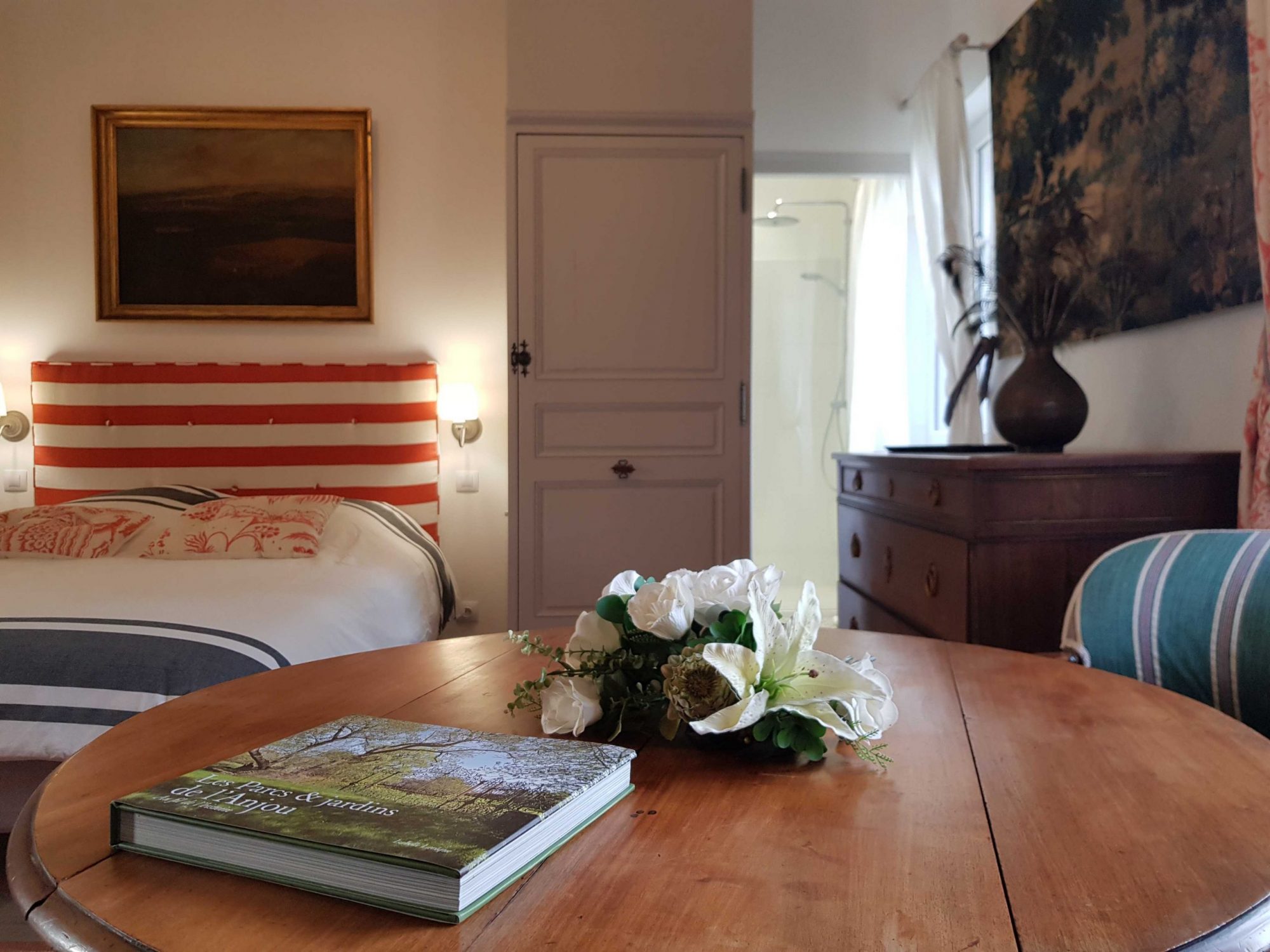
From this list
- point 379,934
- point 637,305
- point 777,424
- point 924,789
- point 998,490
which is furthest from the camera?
point 777,424

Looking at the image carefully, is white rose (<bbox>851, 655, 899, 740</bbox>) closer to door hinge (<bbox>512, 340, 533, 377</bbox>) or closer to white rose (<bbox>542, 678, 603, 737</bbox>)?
white rose (<bbox>542, 678, 603, 737</bbox>)

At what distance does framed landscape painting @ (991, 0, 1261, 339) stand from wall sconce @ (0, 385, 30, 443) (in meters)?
3.83

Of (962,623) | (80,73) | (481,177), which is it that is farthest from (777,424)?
(80,73)

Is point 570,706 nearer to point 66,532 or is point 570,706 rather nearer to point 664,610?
point 664,610

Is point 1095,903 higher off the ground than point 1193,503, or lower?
lower

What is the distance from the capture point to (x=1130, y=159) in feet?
8.45

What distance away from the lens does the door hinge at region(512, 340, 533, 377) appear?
142 inches

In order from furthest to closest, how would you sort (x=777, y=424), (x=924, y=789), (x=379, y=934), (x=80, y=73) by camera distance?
→ (x=777, y=424) < (x=80, y=73) < (x=924, y=789) < (x=379, y=934)

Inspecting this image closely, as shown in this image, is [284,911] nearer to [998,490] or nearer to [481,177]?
[998,490]

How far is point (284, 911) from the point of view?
1.95ft

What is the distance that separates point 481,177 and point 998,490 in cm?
273

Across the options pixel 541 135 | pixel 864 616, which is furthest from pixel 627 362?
pixel 864 616

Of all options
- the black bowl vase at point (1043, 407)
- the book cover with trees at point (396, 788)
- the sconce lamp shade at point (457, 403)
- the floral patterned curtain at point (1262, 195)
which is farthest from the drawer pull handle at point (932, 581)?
the sconce lamp shade at point (457, 403)

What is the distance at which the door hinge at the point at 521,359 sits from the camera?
11.8 ft
